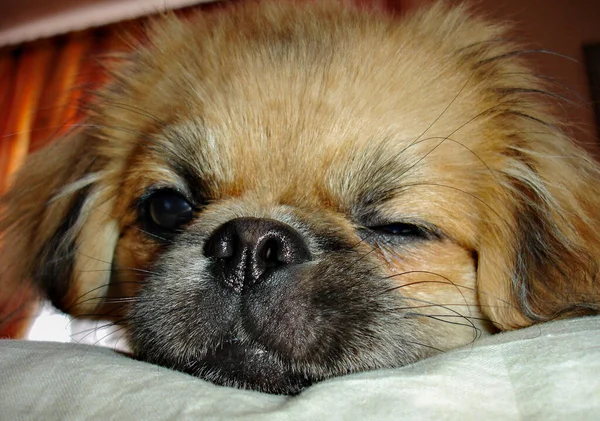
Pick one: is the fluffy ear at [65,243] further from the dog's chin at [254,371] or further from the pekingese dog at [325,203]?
the dog's chin at [254,371]

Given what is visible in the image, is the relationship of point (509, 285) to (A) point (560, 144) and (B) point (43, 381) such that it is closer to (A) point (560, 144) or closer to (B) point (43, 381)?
(A) point (560, 144)

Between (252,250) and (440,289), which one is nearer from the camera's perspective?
(252,250)

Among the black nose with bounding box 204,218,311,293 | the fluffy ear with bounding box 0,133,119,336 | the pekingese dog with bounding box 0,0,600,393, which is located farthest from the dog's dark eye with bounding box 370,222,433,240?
the fluffy ear with bounding box 0,133,119,336

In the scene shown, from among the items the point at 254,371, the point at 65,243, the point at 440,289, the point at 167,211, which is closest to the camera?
the point at 254,371

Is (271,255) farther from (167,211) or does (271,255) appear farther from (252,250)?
(167,211)

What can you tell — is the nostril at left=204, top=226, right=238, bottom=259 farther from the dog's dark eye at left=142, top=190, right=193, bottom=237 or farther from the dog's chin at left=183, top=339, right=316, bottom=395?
the dog's dark eye at left=142, top=190, right=193, bottom=237

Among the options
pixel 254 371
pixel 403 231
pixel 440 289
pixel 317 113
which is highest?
pixel 317 113

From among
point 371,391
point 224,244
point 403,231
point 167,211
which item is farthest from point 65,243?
point 371,391
